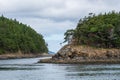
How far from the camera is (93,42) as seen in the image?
171 m

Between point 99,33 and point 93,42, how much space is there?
393cm

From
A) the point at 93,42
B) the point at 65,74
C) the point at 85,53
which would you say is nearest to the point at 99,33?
the point at 93,42

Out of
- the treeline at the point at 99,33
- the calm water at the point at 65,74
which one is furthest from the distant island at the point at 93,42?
the calm water at the point at 65,74

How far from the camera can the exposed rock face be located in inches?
6304

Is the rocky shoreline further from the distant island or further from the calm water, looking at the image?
the calm water

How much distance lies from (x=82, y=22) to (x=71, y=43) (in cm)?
1982

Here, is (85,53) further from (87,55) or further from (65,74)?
(65,74)

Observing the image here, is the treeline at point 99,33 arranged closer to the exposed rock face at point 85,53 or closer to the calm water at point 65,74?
the exposed rock face at point 85,53

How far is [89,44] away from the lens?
170m

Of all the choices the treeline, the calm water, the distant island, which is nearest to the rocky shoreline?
the distant island

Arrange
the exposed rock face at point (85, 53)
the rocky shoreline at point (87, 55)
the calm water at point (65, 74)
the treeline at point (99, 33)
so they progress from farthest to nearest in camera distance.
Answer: the treeline at point (99, 33) < the exposed rock face at point (85, 53) < the rocky shoreline at point (87, 55) < the calm water at point (65, 74)

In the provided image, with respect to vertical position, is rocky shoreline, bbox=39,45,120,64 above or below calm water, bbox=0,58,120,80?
above

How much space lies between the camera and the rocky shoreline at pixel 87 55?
15861 centimetres

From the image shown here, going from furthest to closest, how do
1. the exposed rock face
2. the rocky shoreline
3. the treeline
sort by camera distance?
1. the treeline
2. the exposed rock face
3. the rocky shoreline
